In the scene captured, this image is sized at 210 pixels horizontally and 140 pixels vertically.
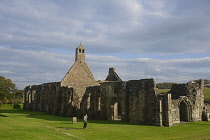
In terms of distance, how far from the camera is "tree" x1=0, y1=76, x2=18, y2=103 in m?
52.7

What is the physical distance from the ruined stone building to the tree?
Answer: 18402 mm

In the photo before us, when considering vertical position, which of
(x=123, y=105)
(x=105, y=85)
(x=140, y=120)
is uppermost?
(x=105, y=85)

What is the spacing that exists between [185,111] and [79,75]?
21391 mm

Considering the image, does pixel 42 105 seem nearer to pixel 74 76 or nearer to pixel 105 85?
pixel 74 76

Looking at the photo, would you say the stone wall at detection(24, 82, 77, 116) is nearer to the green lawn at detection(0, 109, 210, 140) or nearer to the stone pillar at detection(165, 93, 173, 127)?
the green lawn at detection(0, 109, 210, 140)

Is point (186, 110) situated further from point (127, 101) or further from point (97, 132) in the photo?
point (97, 132)

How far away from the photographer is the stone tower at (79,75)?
3838cm

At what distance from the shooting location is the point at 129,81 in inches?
1024

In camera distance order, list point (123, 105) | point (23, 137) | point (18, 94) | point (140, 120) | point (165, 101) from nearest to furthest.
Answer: point (23, 137)
point (165, 101)
point (140, 120)
point (123, 105)
point (18, 94)

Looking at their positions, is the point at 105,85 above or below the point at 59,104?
above

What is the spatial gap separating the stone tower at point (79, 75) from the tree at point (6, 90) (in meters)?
23.6

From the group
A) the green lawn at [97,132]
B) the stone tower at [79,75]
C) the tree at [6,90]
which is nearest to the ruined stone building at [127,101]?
the stone tower at [79,75]

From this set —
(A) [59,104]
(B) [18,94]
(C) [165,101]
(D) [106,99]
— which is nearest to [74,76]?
(A) [59,104]

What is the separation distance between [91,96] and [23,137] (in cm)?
1713
